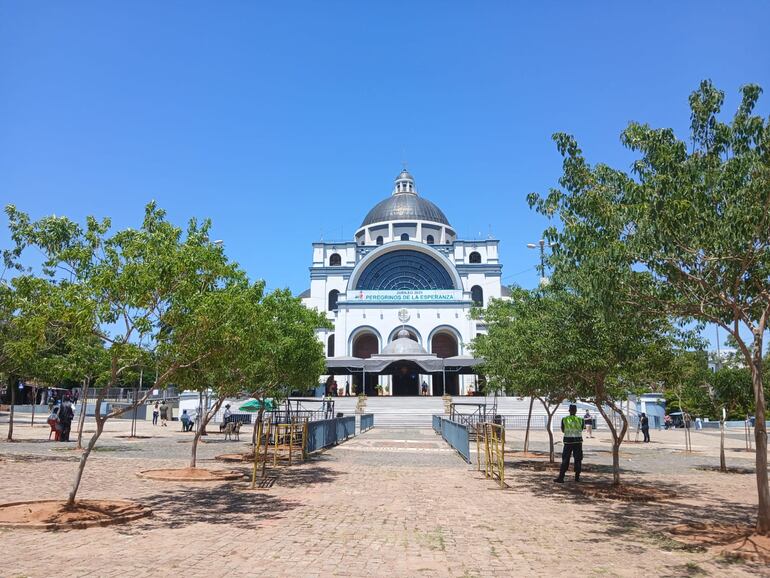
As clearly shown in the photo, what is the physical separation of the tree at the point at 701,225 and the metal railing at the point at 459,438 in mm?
9919

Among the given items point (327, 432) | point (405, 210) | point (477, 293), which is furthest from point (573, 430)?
point (405, 210)

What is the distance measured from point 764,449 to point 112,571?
8.13m

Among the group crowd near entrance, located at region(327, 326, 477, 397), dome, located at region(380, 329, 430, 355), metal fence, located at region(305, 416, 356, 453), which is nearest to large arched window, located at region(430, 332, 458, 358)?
crowd near entrance, located at region(327, 326, 477, 397)

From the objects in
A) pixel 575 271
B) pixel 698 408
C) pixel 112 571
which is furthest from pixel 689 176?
pixel 698 408

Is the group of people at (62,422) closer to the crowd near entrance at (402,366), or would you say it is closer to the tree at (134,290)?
the tree at (134,290)

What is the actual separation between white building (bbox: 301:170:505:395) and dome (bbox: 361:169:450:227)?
7.0 inches

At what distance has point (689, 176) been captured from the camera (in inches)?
321

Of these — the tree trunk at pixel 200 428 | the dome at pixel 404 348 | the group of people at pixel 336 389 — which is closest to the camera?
the tree trunk at pixel 200 428

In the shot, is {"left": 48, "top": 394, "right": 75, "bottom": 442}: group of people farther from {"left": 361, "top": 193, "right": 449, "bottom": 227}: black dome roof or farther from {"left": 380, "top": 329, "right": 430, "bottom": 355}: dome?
{"left": 361, "top": 193, "right": 449, "bottom": 227}: black dome roof

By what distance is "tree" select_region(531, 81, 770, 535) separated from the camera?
7.80m

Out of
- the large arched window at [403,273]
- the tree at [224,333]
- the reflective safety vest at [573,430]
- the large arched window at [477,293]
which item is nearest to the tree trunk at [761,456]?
the reflective safety vest at [573,430]

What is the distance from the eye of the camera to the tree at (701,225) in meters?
7.80

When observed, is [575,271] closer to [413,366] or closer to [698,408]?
[698,408]

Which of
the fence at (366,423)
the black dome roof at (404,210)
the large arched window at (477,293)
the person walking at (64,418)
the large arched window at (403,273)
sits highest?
the black dome roof at (404,210)
